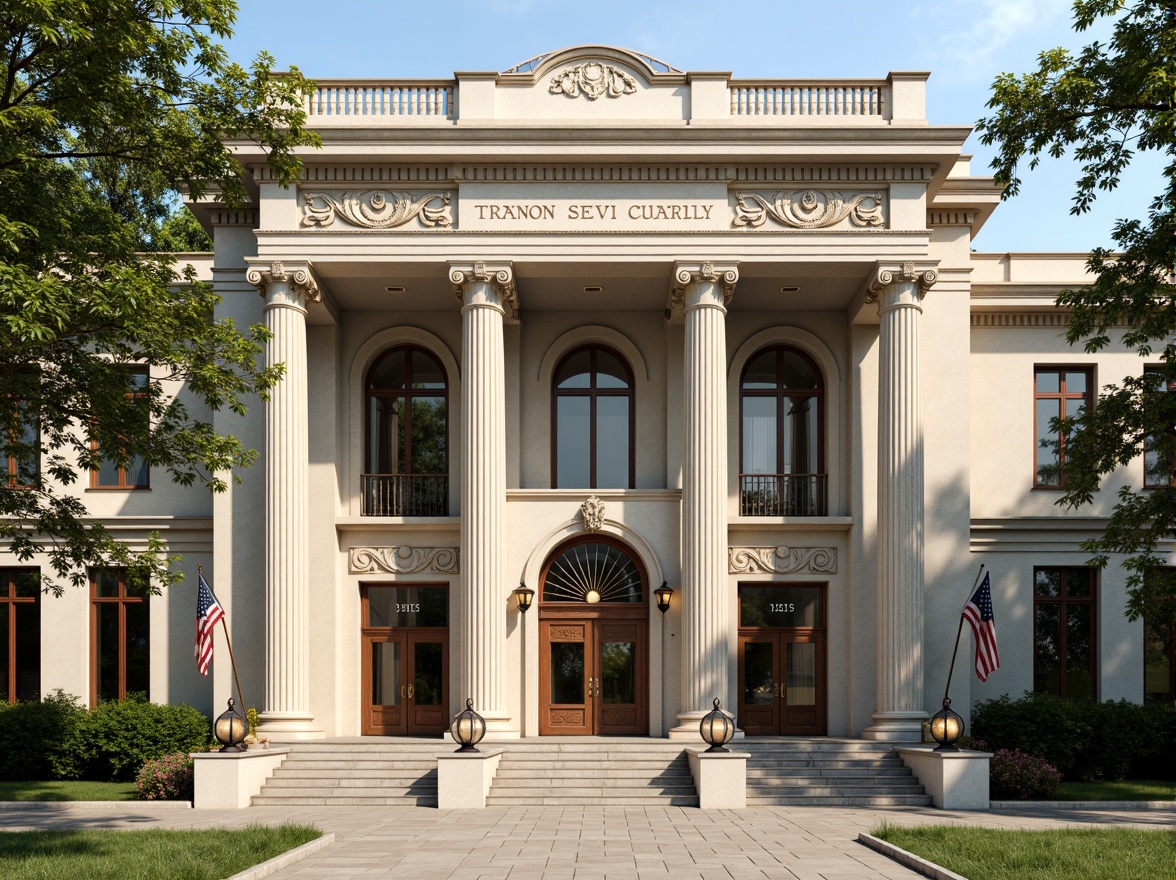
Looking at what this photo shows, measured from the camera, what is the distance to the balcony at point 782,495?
84.3 feet

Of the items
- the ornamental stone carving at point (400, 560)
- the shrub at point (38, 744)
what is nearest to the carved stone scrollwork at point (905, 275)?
the ornamental stone carving at point (400, 560)

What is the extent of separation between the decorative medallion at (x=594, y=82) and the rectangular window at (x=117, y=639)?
1407cm

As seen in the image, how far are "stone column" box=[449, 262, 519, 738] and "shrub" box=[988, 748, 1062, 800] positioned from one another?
345 inches

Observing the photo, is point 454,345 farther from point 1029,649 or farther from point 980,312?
point 1029,649

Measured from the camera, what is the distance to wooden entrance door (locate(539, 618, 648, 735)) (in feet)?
81.5

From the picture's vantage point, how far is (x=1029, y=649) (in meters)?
26.2

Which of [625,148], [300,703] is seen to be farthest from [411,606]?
[625,148]

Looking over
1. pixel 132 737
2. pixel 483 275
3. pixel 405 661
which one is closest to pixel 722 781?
pixel 405 661

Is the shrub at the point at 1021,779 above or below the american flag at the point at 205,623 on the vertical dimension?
below

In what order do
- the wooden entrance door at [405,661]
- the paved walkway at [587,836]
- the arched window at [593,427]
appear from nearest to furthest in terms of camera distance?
1. the paved walkway at [587,836]
2. the wooden entrance door at [405,661]
3. the arched window at [593,427]

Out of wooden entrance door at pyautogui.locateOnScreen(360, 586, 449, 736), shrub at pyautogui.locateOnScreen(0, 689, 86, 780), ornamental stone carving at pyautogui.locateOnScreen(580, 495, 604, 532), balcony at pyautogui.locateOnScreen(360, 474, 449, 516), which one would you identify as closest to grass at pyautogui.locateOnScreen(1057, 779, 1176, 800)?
ornamental stone carving at pyautogui.locateOnScreen(580, 495, 604, 532)

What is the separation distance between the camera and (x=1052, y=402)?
27547 mm

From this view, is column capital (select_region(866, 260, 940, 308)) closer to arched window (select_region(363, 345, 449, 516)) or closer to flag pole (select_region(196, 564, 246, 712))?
arched window (select_region(363, 345, 449, 516))

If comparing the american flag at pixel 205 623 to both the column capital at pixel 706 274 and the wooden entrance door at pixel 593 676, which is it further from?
the column capital at pixel 706 274
